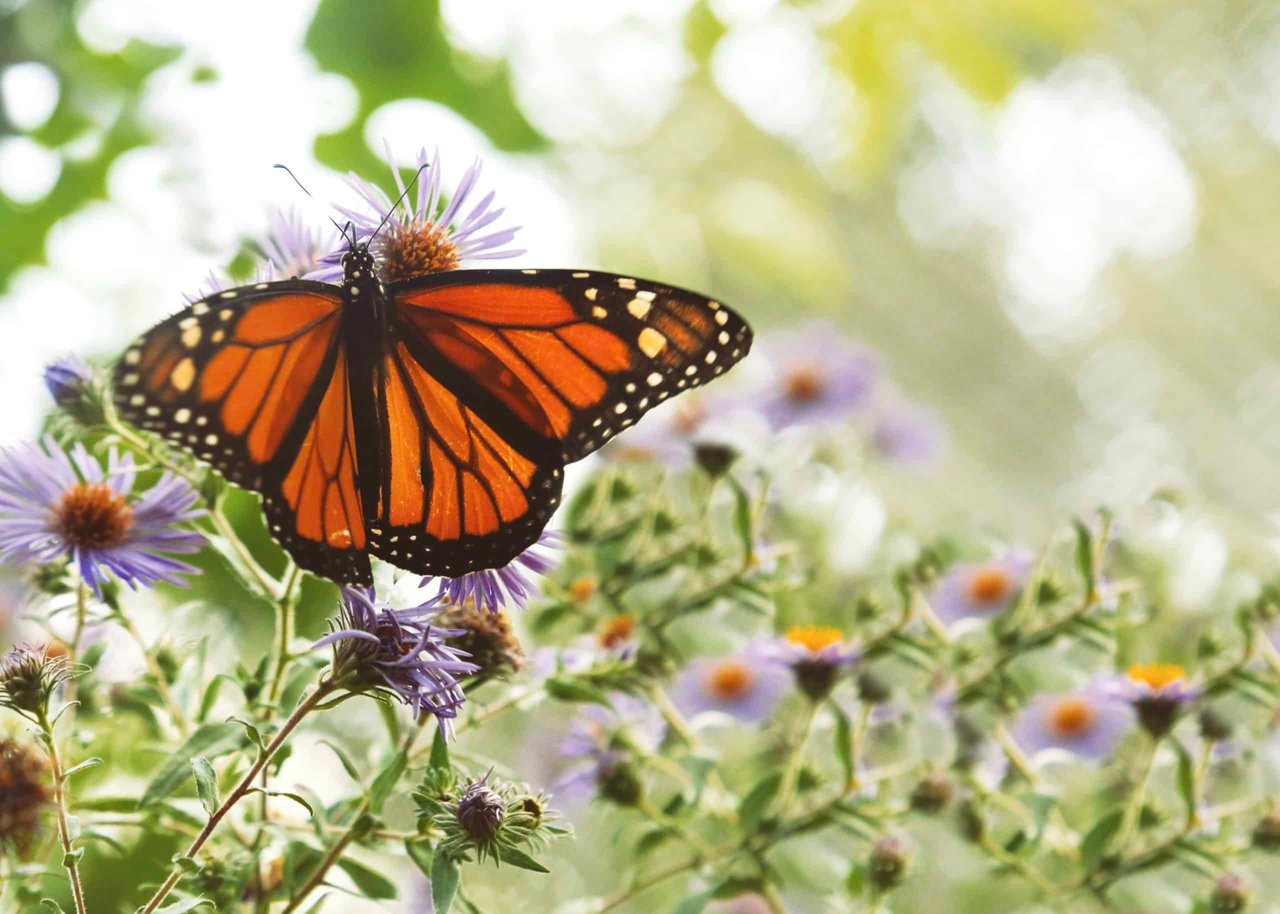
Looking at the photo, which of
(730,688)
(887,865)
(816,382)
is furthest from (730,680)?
(816,382)

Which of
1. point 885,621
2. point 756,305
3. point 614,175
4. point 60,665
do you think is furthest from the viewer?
point 756,305

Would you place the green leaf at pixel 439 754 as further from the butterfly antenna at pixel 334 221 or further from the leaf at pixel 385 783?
the butterfly antenna at pixel 334 221

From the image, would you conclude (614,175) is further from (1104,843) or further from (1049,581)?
(1104,843)

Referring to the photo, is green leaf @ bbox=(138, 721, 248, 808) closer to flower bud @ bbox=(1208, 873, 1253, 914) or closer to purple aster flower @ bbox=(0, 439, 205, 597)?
purple aster flower @ bbox=(0, 439, 205, 597)

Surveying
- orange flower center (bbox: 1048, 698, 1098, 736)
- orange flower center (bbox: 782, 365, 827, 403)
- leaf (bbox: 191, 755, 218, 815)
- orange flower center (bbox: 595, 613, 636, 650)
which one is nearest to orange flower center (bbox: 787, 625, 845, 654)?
orange flower center (bbox: 595, 613, 636, 650)

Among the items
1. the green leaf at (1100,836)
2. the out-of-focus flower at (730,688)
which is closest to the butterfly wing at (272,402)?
the out-of-focus flower at (730,688)

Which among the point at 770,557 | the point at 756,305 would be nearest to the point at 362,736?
the point at 770,557
